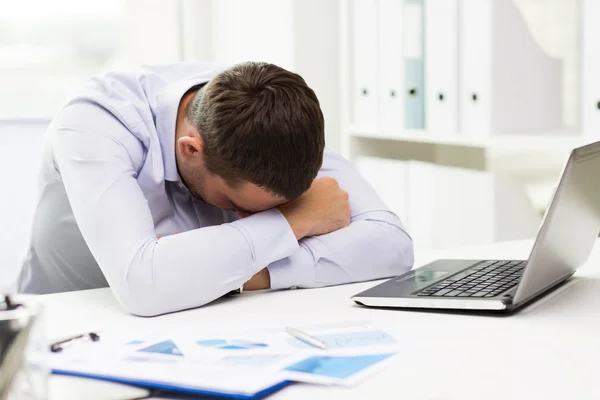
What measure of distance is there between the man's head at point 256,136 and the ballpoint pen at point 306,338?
0.33m

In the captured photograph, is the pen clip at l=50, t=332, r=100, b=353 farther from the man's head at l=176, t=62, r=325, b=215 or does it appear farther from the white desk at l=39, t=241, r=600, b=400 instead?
the man's head at l=176, t=62, r=325, b=215

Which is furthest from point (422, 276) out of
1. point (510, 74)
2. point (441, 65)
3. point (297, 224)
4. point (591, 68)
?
point (441, 65)

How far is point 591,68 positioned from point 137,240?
1.15 meters

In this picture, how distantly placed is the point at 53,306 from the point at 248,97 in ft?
1.42

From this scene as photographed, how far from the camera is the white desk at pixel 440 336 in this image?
0.76 meters

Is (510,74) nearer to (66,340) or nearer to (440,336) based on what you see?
(440,336)

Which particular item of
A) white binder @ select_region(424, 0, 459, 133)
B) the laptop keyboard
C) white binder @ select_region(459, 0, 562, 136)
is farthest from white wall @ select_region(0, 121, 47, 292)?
the laptop keyboard

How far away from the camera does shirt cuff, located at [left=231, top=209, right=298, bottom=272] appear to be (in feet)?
3.94

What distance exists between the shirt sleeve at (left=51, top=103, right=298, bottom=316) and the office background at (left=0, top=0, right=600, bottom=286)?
911 mm

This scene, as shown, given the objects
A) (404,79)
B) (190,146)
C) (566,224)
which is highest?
(404,79)

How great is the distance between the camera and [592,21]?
175 cm

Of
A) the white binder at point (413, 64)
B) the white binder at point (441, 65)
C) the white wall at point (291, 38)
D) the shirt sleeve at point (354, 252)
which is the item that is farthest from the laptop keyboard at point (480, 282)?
the white wall at point (291, 38)

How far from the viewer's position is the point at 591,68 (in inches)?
69.7

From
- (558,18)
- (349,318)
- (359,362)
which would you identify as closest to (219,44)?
(558,18)
